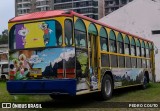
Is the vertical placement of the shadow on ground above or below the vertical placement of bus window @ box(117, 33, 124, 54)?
below

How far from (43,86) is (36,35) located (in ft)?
5.41

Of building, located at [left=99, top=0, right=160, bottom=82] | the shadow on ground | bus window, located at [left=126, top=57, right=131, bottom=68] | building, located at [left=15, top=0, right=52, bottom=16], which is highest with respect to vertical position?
building, located at [left=15, top=0, right=52, bottom=16]

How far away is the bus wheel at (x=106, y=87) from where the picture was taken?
536 inches

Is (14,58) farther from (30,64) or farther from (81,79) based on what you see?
(81,79)

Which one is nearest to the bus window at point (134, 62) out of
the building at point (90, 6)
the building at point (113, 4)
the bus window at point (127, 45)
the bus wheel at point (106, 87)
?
the bus window at point (127, 45)

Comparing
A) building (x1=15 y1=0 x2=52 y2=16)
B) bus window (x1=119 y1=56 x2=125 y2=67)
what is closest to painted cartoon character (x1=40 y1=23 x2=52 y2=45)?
bus window (x1=119 y1=56 x2=125 y2=67)

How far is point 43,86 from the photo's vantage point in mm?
11477

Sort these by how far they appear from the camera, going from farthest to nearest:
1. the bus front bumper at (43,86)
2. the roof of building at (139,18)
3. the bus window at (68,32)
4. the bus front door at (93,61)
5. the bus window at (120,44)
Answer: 1. the roof of building at (139,18)
2. the bus window at (120,44)
3. the bus front door at (93,61)
4. the bus window at (68,32)
5. the bus front bumper at (43,86)

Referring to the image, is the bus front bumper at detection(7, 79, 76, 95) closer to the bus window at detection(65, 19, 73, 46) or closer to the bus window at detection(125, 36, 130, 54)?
the bus window at detection(65, 19, 73, 46)

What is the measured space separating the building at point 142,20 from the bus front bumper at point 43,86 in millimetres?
19625

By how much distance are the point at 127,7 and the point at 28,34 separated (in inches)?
849

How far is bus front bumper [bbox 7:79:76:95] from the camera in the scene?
11.2 metres

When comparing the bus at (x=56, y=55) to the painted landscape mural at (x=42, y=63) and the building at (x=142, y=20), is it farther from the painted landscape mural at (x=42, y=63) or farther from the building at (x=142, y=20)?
the building at (x=142, y=20)

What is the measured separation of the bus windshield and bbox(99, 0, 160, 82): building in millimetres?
19561
